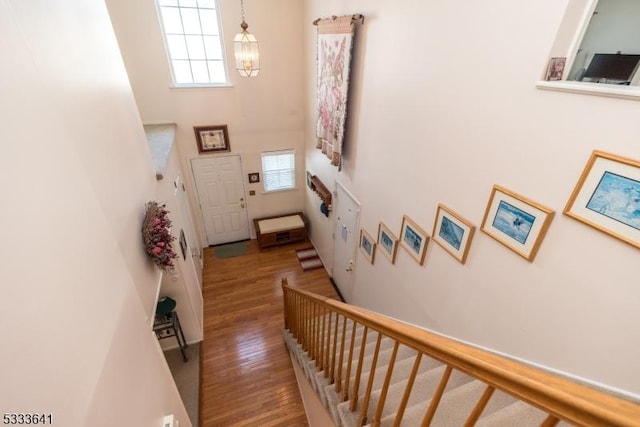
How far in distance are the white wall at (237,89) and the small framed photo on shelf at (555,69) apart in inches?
175

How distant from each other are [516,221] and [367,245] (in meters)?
2.10

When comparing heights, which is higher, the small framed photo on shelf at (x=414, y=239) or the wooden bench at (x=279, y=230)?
the small framed photo on shelf at (x=414, y=239)

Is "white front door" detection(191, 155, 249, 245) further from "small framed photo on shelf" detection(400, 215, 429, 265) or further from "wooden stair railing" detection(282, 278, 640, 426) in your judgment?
"wooden stair railing" detection(282, 278, 640, 426)

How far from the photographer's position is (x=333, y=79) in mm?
3686

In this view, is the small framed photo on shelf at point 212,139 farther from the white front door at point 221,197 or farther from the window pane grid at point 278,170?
the window pane grid at point 278,170

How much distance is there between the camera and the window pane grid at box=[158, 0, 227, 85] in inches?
171

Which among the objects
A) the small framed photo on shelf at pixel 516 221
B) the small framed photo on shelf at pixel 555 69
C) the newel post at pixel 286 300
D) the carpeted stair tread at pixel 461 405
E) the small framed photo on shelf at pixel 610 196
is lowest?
the newel post at pixel 286 300

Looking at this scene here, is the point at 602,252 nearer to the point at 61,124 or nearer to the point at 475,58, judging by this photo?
the point at 475,58

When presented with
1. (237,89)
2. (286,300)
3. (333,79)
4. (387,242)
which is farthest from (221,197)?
(387,242)

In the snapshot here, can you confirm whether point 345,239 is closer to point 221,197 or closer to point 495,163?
point 495,163

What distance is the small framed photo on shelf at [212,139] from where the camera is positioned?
509 cm

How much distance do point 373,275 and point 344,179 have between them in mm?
1437

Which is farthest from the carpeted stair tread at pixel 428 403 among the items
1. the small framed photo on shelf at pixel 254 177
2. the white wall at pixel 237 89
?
the white wall at pixel 237 89

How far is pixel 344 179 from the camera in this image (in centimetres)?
411
